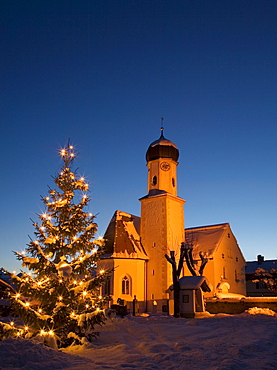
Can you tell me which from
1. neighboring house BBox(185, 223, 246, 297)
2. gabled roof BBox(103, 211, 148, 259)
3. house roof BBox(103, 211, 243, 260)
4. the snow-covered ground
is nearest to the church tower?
gabled roof BBox(103, 211, 148, 259)

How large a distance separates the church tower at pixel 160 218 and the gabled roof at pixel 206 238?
2181 millimetres

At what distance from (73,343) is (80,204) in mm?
4619

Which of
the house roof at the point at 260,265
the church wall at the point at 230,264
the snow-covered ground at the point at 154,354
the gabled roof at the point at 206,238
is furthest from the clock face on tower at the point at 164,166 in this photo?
the house roof at the point at 260,265

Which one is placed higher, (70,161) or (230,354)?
(70,161)

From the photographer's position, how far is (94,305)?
1177 centimetres

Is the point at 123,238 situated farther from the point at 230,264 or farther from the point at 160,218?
the point at 230,264

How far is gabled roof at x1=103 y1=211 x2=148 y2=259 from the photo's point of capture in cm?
3378

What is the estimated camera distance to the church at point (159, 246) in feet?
109

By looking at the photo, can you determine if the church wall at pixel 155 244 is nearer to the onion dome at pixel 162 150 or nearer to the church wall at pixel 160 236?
the church wall at pixel 160 236

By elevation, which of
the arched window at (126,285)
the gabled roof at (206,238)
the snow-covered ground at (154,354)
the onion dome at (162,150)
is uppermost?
the onion dome at (162,150)

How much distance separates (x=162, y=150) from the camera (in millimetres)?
38875

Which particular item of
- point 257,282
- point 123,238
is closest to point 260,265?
point 257,282

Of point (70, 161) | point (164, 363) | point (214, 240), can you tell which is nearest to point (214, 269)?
point (214, 240)

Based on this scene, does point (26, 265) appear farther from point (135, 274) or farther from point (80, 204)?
point (135, 274)
